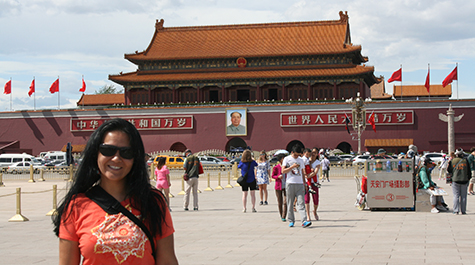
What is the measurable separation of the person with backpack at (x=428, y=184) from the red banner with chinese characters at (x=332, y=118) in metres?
31.8

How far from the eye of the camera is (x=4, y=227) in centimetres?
1268

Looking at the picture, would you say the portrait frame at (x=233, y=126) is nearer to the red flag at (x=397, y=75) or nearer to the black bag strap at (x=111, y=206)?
the red flag at (x=397, y=75)

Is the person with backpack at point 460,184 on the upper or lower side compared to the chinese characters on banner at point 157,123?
lower

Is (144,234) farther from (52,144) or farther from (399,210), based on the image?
(52,144)

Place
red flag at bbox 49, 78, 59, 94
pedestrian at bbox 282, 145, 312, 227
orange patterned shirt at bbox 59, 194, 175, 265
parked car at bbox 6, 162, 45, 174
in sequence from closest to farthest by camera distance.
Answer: orange patterned shirt at bbox 59, 194, 175, 265 → pedestrian at bbox 282, 145, 312, 227 → parked car at bbox 6, 162, 45, 174 → red flag at bbox 49, 78, 59, 94

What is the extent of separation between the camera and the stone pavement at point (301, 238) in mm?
8414

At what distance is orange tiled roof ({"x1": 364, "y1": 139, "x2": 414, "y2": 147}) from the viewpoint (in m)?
45.6

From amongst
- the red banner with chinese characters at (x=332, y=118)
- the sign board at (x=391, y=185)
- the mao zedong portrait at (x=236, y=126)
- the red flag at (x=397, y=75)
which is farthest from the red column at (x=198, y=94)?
the sign board at (x=391, y=185)

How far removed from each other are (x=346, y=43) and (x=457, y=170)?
124 ft

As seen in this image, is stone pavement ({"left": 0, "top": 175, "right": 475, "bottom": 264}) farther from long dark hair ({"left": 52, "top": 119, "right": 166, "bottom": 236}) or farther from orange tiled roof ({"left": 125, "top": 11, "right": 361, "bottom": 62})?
orange tiled roof ({"left": 125, "top": 11, "right": 361, "bottom": 62})

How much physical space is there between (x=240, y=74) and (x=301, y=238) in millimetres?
40435

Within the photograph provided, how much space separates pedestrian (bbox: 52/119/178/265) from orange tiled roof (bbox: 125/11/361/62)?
46.1 m

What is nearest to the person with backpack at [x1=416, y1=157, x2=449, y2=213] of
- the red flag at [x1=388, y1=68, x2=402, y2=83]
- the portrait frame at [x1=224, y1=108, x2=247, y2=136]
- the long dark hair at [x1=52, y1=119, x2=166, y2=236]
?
the long dark hair at [x1=52, y1=119, x2=166, y2=236]

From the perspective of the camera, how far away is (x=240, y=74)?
50.2 metres
